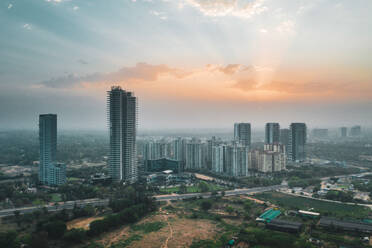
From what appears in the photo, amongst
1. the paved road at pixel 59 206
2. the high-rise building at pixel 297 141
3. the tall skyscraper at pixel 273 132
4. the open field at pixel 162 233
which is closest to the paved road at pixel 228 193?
the paved road at pixel 59 206

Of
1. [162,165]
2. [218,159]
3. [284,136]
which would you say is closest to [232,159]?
[218,159]

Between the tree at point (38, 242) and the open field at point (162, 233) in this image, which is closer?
the tree at point (38, 242)

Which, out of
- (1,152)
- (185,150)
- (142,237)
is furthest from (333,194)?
(1,152)

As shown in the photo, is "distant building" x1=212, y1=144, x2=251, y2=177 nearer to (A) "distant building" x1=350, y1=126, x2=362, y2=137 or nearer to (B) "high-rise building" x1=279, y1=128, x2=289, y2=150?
(B) "high-rise building" x1=279, y1=128, x2=289, y2=150

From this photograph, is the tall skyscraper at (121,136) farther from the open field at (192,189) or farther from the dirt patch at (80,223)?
the dirt patch at (80,223)

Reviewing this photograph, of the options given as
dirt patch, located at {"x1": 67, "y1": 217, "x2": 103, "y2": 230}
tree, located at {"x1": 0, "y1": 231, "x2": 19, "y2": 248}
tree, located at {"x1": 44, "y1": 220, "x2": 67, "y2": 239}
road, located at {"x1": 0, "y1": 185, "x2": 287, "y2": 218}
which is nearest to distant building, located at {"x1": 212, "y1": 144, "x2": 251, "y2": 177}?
road, located at {"x1": 0, "y1": 185, "x2": 287, "y2": 218}

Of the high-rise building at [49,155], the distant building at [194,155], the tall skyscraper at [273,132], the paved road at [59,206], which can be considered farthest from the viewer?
the tall skyscraper at [273,132]

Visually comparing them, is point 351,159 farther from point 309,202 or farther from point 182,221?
point 182,221
